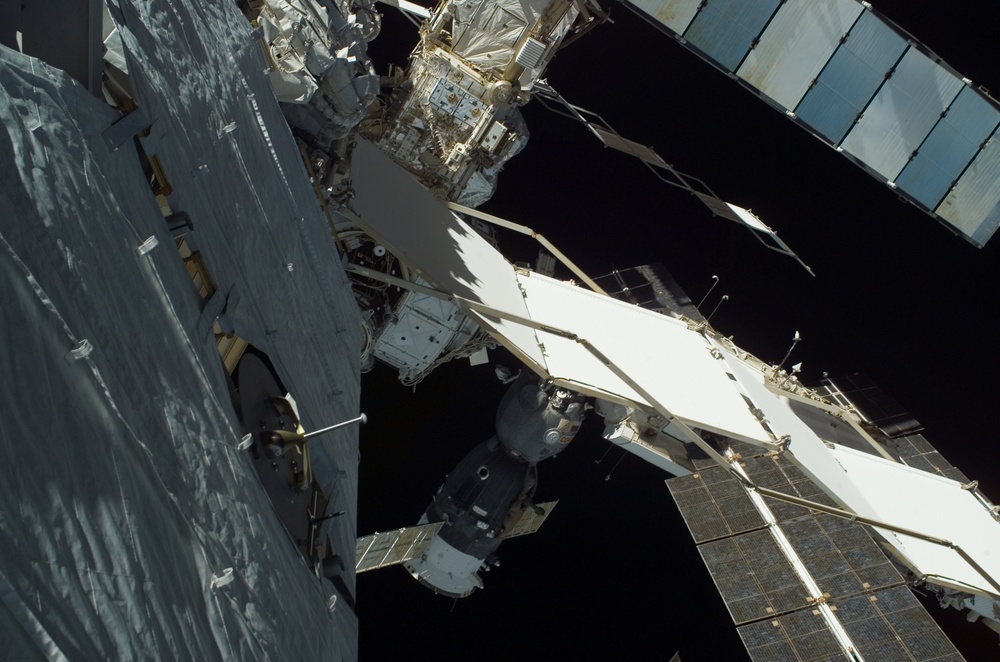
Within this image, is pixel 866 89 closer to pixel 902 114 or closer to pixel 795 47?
pixel 902 114

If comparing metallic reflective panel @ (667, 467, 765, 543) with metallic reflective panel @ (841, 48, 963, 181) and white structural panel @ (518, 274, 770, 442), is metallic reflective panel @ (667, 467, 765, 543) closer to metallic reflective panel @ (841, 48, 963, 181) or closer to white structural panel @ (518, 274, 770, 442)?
white structural panel @ (518, 274, 770, 442)

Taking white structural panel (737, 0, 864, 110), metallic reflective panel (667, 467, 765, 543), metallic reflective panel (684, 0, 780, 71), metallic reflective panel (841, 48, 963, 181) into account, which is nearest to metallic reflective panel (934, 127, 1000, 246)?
metallic reflective panel (841, 48, 963, 181)

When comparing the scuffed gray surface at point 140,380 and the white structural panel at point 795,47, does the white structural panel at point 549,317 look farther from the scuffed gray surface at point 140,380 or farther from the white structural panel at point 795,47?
the white structural panel at point 795,47

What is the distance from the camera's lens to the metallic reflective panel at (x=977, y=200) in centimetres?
906

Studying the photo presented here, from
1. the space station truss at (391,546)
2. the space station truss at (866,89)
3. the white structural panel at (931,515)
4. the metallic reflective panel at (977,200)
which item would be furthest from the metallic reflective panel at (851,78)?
the space station truss at (391,546)

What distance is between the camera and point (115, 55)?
285 centimetres

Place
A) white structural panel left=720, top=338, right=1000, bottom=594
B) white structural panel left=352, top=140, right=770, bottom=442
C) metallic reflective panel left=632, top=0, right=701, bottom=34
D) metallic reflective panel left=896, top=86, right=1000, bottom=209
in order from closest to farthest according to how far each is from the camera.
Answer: white structural panel left=352, top=140, right=770, bottom=442 → white structural panel left=720, top=338, right=1000, bottom=594 → metallic reflective panel left=632, top=0, right=701, bottom=34 → metallic reflective panel left=896, top=86, right=1000, bottom=209

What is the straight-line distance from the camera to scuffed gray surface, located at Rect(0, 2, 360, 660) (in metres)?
1.86

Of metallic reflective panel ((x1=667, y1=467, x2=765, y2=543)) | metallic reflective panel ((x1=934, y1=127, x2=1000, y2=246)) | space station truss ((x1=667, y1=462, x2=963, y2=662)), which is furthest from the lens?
metallic reflective panel ((x1=934, y1=127, x2=1000, y2=246))

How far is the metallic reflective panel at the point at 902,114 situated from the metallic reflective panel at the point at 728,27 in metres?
1.40

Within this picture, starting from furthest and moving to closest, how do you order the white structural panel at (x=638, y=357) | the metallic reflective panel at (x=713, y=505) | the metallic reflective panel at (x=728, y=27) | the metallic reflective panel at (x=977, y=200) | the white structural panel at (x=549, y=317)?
the metallic reflective panel at (x=977, y=200) → the metallic reflective panel at (x=728, y=27) → the metallic reflective panel at (x=713, y=505) → the white structural panel at (x=638, y=357) → the white structural panel at (x=549, y=317)

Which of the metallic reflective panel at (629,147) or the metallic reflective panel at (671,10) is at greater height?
the metallic reflective panel at (671,10)

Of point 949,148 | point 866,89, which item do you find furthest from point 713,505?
point 949,148

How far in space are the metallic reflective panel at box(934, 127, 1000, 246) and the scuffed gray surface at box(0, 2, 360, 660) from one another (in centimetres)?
774
